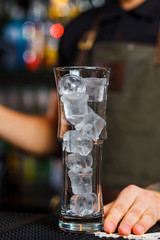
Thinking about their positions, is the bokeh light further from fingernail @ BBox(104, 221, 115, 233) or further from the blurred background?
fingernail @ BBox(104, 221, 115, 233)

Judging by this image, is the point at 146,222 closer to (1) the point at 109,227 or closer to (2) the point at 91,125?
(1) the point at 109,227

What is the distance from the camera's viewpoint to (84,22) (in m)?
1.85

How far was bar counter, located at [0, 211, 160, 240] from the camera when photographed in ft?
2.50

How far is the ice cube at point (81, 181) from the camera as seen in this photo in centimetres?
81

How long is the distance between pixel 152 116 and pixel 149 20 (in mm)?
374

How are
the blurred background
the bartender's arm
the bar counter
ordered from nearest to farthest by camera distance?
the bar counter
the bartender's arm
the blurred background

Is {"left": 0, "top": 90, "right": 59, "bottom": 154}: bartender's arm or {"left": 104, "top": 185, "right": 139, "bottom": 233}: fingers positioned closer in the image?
{"left": 104, "top": 185, "right": 139, "bottom": 233}: fingers

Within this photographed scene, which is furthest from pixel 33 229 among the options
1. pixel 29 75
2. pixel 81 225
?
pixel 29 75

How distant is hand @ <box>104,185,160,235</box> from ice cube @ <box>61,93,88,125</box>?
190 millimetres

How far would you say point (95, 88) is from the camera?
2.64 feet

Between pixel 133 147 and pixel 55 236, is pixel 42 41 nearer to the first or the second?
pixel 133 147

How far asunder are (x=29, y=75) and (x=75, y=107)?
1.71 m

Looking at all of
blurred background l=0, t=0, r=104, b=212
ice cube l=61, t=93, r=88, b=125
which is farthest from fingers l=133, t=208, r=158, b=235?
blurred background l=0, t=0, r=104, b=212

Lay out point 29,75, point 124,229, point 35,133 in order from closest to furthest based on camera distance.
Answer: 1. point 124,229
2. point 35,133
3. point 29,75
